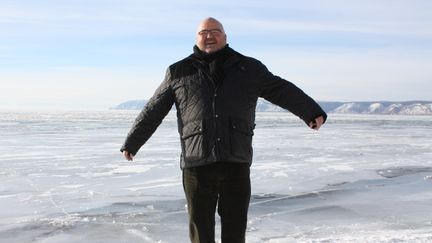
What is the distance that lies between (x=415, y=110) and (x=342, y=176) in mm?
183498

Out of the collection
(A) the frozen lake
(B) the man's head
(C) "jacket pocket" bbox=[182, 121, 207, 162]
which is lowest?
(A) the frozen lake

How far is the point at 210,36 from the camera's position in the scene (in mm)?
2668

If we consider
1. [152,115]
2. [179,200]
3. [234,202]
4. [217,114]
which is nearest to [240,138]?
[217,114]

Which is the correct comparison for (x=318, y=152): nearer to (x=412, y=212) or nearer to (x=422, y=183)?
(x=422, y=183)

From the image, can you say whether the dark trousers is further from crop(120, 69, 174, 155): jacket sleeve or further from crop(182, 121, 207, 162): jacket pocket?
crop(120, 69, 174, 155): jacket sleeve

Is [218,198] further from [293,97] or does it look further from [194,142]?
[293,97]

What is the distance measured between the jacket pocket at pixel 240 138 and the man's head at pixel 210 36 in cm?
41

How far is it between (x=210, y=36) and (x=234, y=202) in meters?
0.90

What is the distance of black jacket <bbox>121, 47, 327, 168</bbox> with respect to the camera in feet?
8.55

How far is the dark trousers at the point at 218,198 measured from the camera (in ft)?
8.79

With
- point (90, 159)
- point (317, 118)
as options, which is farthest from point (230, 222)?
point (90, 159)

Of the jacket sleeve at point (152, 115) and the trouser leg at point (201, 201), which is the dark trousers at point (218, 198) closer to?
the trouser leg at point (201, 201)

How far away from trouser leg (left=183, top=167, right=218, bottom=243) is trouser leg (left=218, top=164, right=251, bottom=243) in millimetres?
59

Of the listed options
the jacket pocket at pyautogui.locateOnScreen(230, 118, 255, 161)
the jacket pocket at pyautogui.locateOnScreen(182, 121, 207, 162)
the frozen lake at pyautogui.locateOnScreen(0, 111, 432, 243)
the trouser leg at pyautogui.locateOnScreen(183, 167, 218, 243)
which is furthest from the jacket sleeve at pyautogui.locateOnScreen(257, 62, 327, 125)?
the frozen lake at pyautogui.locateOnScreen(0, 111, 432, 243)
